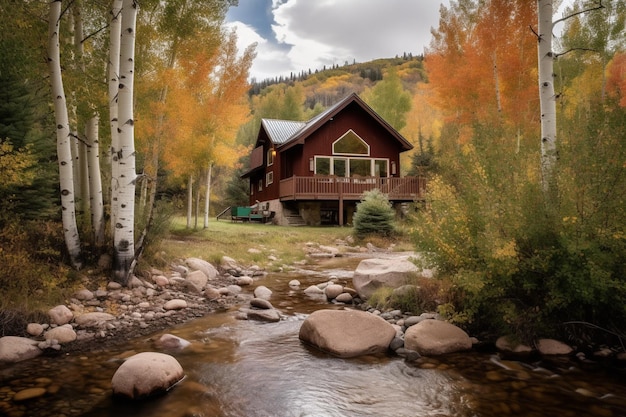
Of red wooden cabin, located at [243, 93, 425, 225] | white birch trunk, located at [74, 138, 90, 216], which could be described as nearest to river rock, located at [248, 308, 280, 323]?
white birch trunk, located at [74, 138, 90, 216]

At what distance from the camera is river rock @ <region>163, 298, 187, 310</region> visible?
637 centimetres

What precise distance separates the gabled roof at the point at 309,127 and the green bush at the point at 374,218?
598 centimetres

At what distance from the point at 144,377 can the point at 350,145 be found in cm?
1892

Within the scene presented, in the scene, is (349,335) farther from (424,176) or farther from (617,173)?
(424,176)

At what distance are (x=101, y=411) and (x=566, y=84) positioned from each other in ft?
75.9

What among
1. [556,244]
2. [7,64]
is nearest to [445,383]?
[556,244]

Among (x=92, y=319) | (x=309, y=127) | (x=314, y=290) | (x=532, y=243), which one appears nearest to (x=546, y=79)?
(x=532, y=243)

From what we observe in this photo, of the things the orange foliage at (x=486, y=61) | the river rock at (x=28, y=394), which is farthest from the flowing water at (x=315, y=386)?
the orange foliage at (x=486, y=61)

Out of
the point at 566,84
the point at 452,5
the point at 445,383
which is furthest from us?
the point at 566,84

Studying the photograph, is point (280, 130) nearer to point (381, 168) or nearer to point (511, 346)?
point (381, 168)

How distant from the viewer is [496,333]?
502 cm

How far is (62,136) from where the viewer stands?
6301 mm

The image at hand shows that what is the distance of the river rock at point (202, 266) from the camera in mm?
8802

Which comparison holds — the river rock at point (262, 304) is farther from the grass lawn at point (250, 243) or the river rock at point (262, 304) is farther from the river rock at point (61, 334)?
the grass lawn at point (250, 243)
